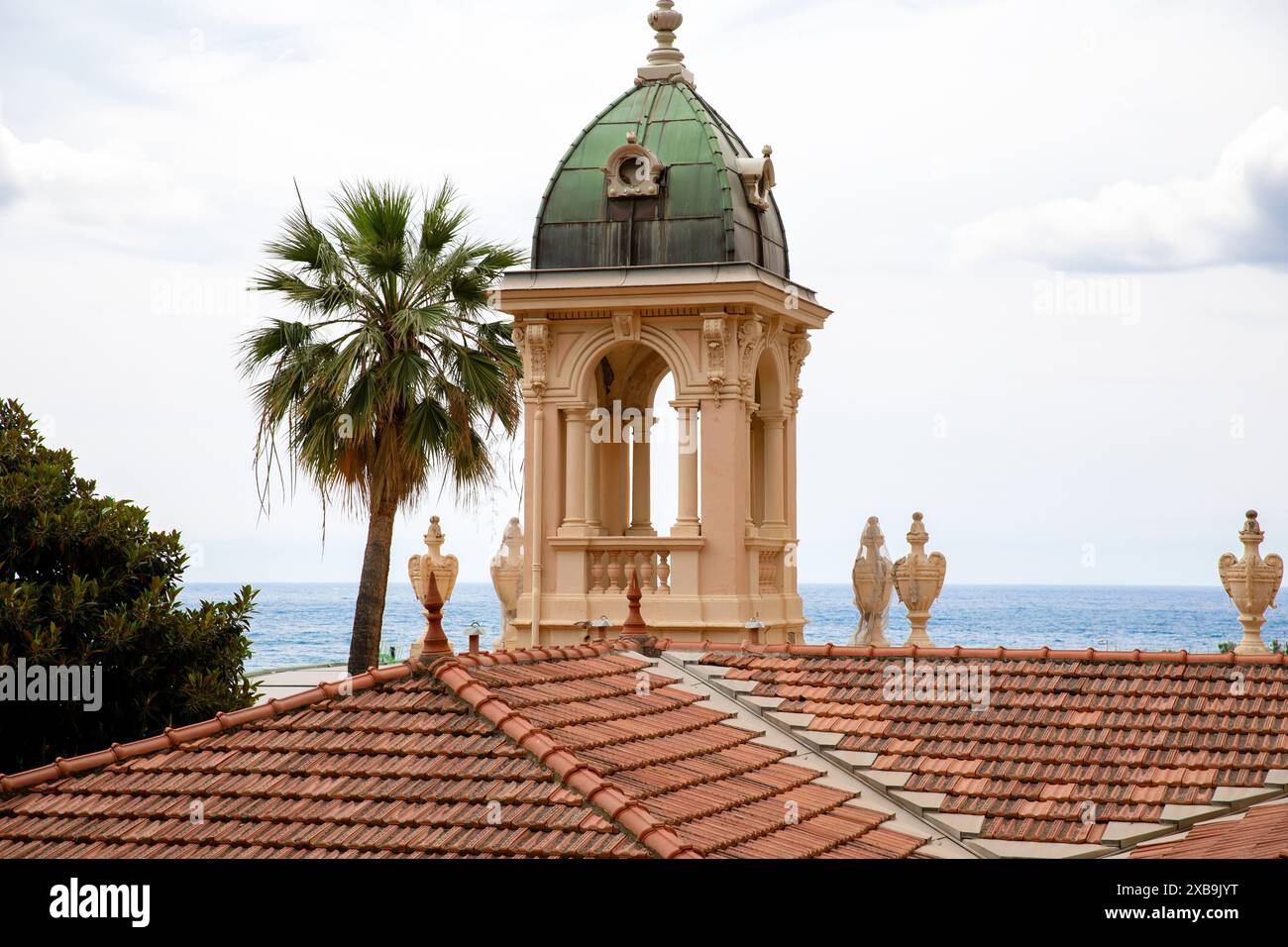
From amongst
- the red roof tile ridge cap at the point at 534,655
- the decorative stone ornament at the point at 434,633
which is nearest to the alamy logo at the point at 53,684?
the red roof tile ridge cap at the point at 534,655

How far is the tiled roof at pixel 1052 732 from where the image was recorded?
12.9m

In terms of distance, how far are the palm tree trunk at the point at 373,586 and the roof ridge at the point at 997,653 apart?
848 cm

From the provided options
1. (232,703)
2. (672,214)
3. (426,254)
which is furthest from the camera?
(426,254)

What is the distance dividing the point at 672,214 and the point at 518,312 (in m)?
2.05

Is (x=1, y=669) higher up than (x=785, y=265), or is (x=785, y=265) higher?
(x=785, y=265)

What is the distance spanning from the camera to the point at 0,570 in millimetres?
16188

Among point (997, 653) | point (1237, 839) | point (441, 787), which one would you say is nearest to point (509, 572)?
point (997, 653)

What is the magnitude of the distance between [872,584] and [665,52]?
22.5ft

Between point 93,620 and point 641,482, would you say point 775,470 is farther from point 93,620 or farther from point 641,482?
point 93,620

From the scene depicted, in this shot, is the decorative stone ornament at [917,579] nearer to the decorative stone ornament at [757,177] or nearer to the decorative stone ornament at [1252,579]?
the decorative stone ornament at [1252,579]

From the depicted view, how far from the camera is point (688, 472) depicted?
18406 millimetres

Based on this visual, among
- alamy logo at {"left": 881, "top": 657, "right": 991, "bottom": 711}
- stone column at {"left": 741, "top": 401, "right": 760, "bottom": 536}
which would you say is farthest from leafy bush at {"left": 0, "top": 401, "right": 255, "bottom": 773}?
alamy logo at {"left": 881, "top": 657, "right": 991, "bottom": 711}
